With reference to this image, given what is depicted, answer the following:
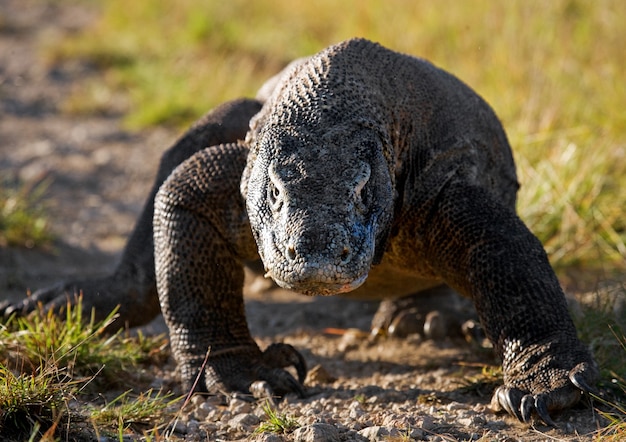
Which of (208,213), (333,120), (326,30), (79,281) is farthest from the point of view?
(326,30)

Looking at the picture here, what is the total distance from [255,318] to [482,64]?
15.0ft

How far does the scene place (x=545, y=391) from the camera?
12.9 ft

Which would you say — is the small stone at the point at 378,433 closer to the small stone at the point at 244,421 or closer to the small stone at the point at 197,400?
the small stone at the point at 244,421

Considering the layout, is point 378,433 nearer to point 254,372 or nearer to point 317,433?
point 317,433

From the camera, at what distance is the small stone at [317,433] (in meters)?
3.62

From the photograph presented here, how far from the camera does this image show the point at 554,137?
8.02m

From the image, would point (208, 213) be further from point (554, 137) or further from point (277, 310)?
point (554, 137)

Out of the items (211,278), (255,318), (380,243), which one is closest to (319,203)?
(380,243)

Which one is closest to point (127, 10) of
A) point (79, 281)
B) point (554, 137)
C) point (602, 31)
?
point (602, 31)

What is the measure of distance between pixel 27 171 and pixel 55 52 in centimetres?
559

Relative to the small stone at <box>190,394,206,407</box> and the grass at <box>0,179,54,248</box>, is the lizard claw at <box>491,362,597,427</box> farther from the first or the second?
the grass at <box>0,179,54,248</box>

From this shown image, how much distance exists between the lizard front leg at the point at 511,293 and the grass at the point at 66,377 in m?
1.43

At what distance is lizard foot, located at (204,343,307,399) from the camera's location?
14.8ft

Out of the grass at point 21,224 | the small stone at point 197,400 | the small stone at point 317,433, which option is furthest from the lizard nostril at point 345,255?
the grass at point 21,224
